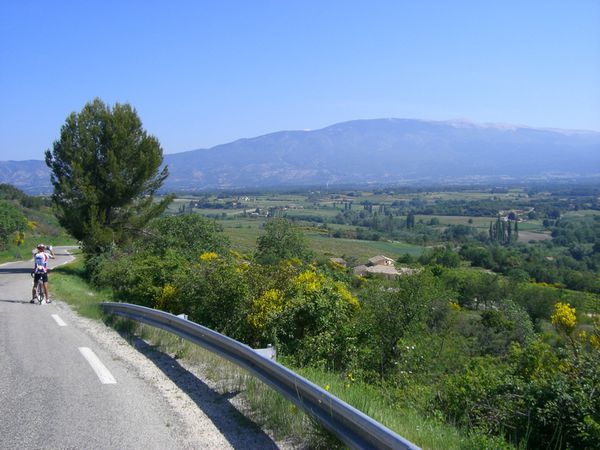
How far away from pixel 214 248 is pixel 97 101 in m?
12.4

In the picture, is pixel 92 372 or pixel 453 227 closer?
pixel 92 372

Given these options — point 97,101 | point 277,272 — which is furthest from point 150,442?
point 97,101

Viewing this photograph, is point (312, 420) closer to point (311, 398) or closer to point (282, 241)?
point (311, 398)

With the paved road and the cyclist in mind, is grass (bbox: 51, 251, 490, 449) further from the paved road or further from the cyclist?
the cyclist

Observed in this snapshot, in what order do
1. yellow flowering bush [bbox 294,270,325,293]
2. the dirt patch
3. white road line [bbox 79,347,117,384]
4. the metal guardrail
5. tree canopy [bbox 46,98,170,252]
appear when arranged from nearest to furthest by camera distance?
the metal guardrail
white road line [bbox 79,347,117,384]
yellow flowering bush [bbox 294,270,325,293]
tree canopy [bbox 46,98,170,252]
the dirt patch

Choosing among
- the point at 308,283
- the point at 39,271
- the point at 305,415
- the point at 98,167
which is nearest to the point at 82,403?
the point at 305,415

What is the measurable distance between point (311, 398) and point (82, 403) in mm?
2642

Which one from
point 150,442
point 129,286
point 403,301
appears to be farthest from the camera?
point 129,286

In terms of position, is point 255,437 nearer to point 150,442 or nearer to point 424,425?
point 150,442

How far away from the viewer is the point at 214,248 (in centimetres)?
2659

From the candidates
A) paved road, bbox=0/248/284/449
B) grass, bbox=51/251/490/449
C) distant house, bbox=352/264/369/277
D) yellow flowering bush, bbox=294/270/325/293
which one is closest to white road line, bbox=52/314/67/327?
paved road, bbox=0/248/284/449

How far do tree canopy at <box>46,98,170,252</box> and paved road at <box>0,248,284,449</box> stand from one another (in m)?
22.3

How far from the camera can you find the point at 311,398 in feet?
16.1

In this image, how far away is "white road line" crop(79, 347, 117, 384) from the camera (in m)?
6.98
